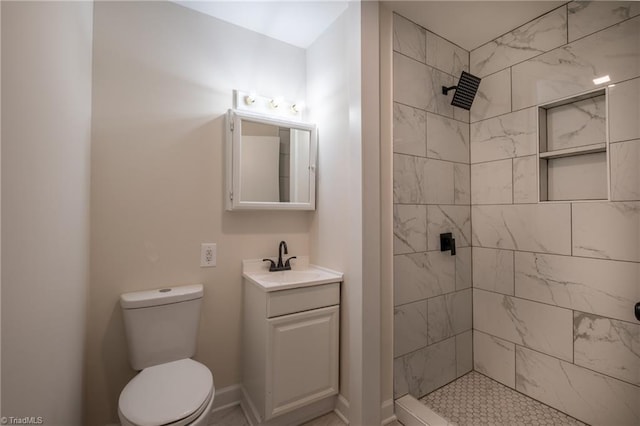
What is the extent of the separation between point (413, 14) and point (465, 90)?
0.58 m

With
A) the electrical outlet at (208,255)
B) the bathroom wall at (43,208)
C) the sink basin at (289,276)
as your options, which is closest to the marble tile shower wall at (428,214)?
the sink basin at (289,276)

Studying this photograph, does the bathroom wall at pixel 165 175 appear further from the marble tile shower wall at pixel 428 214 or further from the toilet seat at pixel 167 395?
the marble tile shower wall at pixel 428 214

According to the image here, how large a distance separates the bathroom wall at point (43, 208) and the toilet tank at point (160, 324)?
21cm

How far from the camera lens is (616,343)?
56.6 inches

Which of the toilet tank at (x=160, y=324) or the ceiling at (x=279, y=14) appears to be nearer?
the toilet tank at (x=160, y=324)

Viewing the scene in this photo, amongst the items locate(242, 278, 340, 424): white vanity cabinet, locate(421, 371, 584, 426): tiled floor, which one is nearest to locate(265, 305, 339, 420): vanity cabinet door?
locate(242, 278, 340, 424): white vanity cabinet

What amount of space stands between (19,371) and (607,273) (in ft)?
7.81

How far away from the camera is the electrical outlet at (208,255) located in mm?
1779

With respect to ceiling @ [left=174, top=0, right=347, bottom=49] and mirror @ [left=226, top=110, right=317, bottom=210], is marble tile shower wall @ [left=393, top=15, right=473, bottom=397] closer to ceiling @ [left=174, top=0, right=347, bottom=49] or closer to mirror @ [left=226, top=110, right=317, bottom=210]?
ceiling @ [left=174, top=0, right=347, bottom=49]

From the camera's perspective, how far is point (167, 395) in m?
1.21

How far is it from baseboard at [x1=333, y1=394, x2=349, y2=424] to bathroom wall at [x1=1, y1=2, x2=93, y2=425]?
1308 mm

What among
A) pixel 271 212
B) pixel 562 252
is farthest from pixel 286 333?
pixel 562 252

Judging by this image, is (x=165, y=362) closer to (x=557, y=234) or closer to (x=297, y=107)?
(x=297, y=107)

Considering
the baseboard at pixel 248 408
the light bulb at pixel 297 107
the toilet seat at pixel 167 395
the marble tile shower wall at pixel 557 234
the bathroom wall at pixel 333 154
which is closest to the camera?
the toilet seat at pixel 167 395
